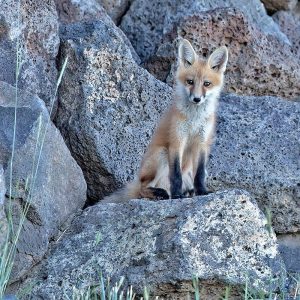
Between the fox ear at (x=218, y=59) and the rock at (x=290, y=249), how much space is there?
1725mm

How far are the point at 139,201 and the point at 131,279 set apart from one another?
0.83m

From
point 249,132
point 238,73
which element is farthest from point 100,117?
point 238,73

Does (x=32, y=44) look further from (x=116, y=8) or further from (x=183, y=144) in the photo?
(x=116, y=8)

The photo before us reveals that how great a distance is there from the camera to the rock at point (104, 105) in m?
8.43

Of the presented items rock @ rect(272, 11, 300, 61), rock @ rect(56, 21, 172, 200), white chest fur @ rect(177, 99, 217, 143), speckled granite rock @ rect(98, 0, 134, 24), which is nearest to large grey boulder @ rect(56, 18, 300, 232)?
rock @ rect(56, 21, 172, 200)

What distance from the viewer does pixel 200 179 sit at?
8.09 metres

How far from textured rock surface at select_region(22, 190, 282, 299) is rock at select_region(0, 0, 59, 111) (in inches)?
82.1

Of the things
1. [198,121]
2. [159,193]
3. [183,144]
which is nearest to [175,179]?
[159,193]

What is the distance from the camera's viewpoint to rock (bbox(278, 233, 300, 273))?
8.59m

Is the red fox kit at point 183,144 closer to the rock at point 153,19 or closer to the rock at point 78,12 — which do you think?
the rock at point 78,12

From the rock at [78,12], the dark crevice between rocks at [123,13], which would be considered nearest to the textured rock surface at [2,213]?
the rock at [78,12]

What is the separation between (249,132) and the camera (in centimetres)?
892

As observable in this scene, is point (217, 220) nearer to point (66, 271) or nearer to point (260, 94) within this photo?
point (66, 271)

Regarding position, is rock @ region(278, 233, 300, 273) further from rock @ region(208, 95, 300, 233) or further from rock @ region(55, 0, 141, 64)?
rock @ region(55, 0, 141, 64)
